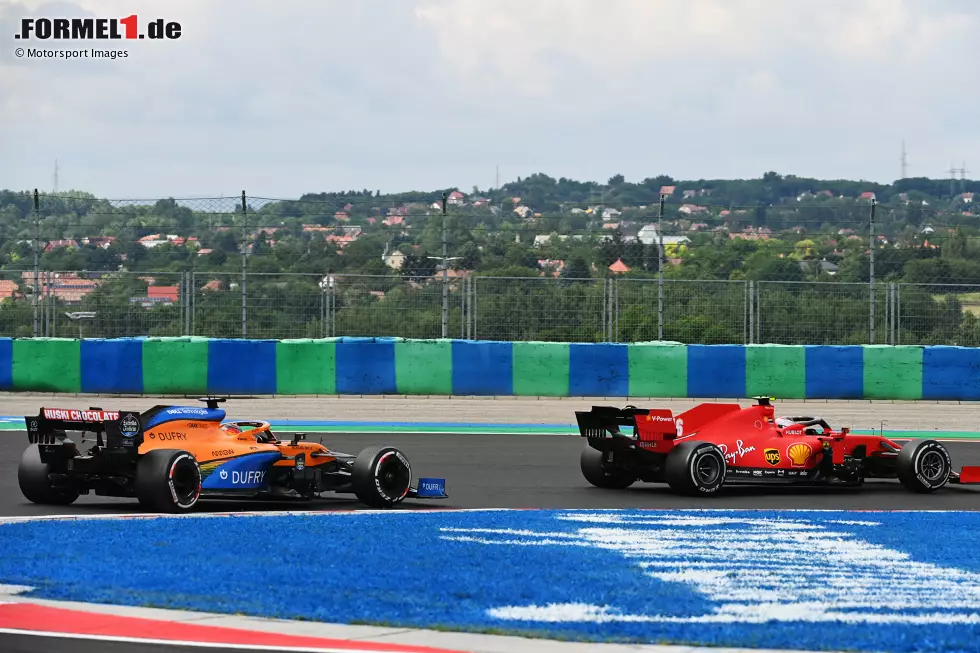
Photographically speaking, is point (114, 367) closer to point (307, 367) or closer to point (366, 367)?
point (307, 367)

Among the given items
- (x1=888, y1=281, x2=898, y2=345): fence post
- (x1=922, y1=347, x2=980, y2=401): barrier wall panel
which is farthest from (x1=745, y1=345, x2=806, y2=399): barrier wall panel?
(x1=922, y1=347, x2=980, y2=401): barrier wall panel

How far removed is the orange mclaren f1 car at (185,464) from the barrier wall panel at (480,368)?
11.3m

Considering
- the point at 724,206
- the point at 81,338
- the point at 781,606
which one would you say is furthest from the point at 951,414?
the point at 781,606

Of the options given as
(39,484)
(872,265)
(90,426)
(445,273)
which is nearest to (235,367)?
(445,273)

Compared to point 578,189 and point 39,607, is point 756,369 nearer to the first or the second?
point 578,189

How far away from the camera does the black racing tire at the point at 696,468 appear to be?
14.9 meters

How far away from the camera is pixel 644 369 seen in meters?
25.4

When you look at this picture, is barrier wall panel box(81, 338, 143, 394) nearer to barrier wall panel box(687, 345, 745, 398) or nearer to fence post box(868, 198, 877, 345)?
barrier wall panel box(687, 345, 745, 398)

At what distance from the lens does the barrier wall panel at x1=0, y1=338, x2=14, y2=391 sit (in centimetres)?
2538

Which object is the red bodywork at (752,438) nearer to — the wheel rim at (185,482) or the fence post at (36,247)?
the wheel rim at (185,482)

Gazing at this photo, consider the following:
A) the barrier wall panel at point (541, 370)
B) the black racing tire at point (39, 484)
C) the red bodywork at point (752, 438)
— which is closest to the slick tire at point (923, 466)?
the red bodywork at point (752, 438)

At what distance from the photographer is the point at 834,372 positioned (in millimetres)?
25781

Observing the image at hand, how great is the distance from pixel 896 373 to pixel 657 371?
407 centimetres

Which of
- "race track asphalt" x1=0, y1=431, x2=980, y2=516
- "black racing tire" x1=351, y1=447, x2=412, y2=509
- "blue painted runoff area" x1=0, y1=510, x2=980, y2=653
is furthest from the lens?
"race track asphalt" x1=0, y1=431, x2=980, y2=516
